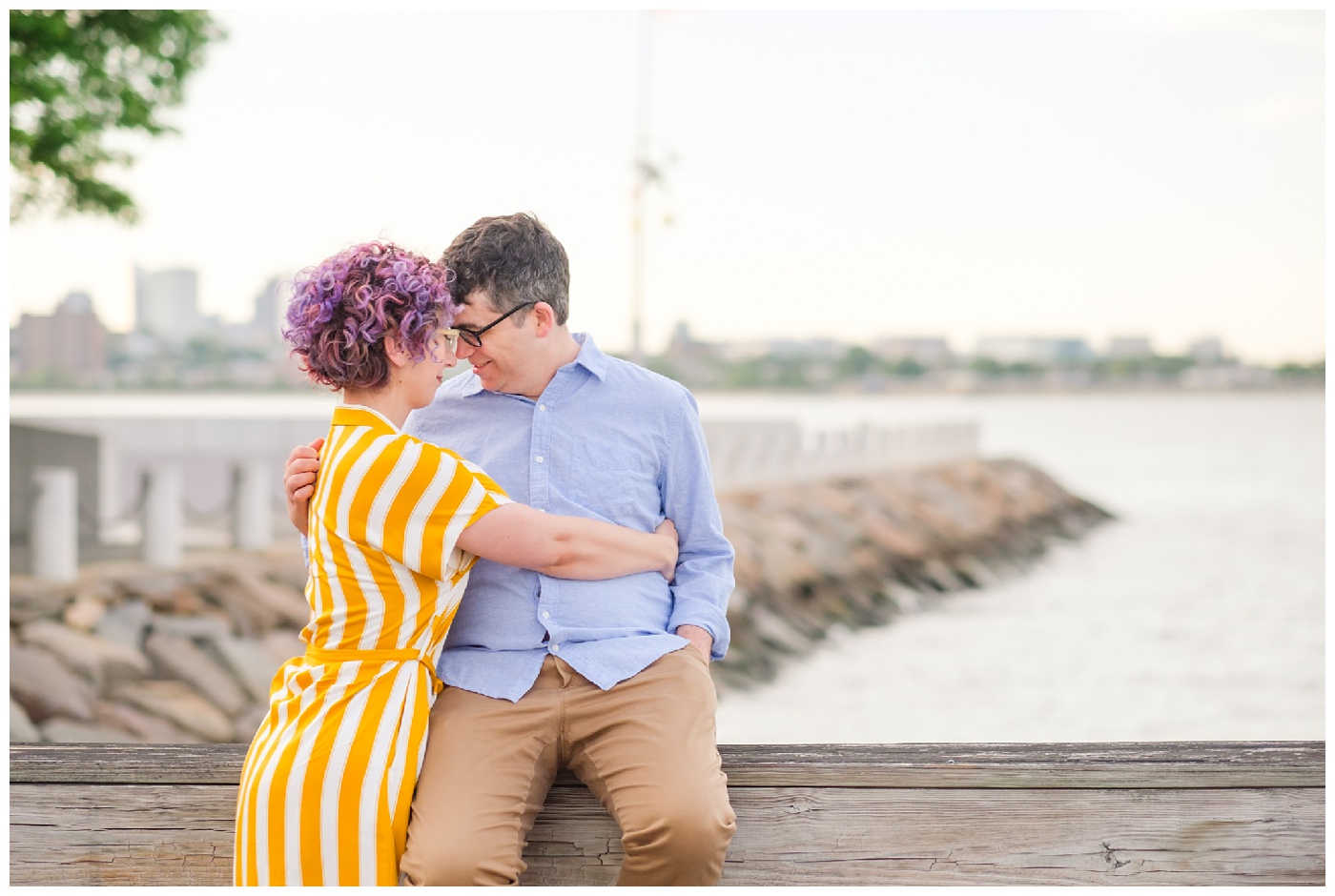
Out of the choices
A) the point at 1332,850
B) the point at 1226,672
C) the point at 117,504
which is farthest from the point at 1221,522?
the point at 1332,850

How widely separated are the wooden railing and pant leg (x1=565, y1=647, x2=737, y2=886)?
0.12 m

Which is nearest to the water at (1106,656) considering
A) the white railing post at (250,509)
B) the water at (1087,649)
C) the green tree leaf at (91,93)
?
the water at (1087,649)

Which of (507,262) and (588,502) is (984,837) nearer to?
(588,502)

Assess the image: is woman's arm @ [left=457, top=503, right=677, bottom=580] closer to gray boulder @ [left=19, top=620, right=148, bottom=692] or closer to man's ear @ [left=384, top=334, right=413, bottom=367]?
man's ear @ [left=384, top=334, right=413, bottom=367]

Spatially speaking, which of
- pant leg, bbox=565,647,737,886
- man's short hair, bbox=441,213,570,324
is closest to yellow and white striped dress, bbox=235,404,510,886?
pant leg, bbox=565,647,737,886

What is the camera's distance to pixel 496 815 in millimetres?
2191

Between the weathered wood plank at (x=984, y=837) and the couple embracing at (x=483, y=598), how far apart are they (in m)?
0.14

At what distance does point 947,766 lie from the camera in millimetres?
2393

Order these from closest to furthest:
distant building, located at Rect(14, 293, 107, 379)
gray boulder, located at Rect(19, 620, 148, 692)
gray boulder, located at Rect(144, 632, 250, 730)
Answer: gray boulder, located at Rect(19, 620, 148, 692) < gray boulder, located at Rect(144, 632, 250, 730) < distant building, located at Rect(14, 293, 107, 379)

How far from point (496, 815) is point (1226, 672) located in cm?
1673

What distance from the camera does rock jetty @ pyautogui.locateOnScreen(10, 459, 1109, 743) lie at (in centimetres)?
784

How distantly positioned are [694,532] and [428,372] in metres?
0.64

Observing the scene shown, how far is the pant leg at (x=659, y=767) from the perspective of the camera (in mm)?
2193

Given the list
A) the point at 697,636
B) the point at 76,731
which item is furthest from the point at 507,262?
the point at 76,731
